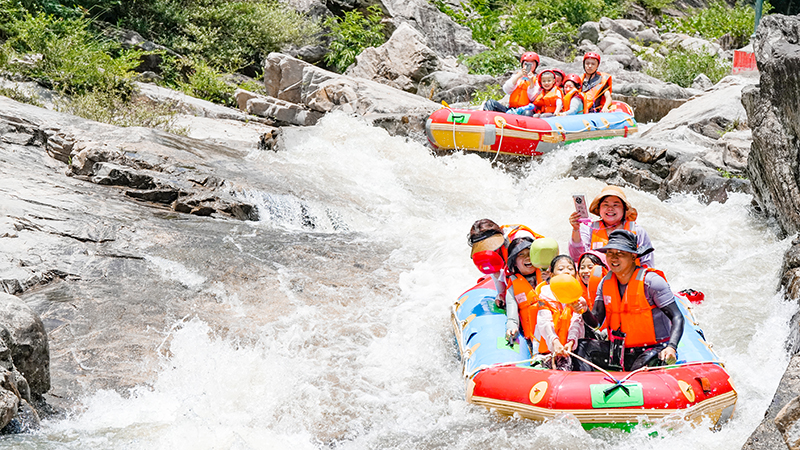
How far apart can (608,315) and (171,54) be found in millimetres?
12818

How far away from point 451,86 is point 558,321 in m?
9.87

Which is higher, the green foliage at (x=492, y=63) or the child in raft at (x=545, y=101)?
the child in raft at (x=545, y=101)

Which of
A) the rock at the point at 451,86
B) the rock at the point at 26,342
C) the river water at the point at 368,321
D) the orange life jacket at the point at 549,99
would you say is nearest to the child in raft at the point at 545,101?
the orange life jacket at the point at 549,99

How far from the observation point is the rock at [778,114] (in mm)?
6066

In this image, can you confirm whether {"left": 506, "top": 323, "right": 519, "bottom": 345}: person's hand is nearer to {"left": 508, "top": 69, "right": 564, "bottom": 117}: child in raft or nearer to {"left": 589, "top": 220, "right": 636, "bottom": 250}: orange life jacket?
{"left": 589, "top": 220, "right": 636, "bottom": 250}: orange life jacket

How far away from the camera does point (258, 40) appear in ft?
52.1

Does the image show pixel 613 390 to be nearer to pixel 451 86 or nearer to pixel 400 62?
pixel 451 86

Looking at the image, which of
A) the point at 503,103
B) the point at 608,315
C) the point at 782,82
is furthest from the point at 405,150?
the point at 608,315

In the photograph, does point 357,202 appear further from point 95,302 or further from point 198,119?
point 198,119

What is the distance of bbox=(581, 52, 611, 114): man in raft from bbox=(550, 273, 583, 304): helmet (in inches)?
302

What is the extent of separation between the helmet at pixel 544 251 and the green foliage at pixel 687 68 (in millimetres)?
13182

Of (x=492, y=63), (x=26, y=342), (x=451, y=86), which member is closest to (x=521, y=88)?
(x=451, y=86)

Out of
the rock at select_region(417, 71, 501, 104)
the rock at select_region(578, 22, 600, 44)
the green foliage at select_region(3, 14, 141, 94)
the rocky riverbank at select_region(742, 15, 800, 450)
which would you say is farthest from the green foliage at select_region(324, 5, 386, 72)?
the rocky riverbank at select_region(742, 15, 800, 450)

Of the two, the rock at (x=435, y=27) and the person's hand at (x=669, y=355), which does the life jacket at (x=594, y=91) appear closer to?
the rock at (x=435, y=27)
